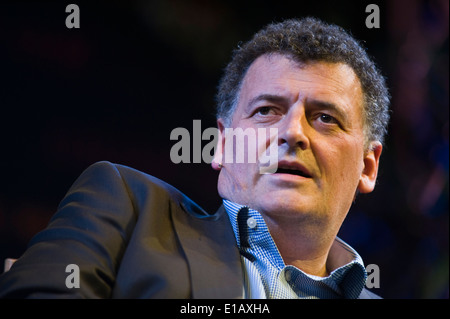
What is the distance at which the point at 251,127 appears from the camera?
1.72m

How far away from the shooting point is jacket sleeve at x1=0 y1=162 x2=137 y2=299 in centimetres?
119

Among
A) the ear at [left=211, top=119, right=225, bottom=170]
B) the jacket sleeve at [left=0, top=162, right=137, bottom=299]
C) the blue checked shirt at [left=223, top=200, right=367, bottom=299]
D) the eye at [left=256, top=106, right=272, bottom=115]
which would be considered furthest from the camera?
the ear at [left=211, top=119, right=225, bottom=170]

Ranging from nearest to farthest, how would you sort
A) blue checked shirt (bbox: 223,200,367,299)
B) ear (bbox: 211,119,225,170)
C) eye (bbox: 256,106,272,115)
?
blue checked shirt (bbox: 223,200,367,299) → eye (bbox: 256,106,272,115) → ear (bbox: 211,119,225,170)

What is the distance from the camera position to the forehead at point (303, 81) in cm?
168

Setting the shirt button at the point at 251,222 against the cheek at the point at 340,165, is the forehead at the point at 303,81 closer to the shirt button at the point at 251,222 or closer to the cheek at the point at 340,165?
the cheek at the point at 340,165

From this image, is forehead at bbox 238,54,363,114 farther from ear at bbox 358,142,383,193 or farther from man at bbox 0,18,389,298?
ear at bbox 358,142,383,193

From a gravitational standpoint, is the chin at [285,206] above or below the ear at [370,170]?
below

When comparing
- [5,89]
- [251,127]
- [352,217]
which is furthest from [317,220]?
[5,89]

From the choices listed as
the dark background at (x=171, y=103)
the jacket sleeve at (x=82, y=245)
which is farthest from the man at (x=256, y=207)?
the dark background at (x=171, y=103)

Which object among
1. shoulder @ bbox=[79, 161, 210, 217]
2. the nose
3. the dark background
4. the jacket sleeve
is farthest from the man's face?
the dark background

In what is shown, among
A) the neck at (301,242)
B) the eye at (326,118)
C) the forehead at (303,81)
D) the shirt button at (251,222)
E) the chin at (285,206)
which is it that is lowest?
the neck at (301,242)

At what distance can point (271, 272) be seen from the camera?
1.50 meters

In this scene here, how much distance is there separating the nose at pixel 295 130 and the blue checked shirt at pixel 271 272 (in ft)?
0.81

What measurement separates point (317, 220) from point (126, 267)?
25.2 inches
